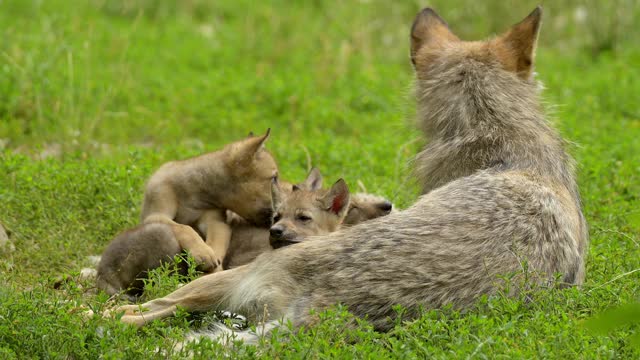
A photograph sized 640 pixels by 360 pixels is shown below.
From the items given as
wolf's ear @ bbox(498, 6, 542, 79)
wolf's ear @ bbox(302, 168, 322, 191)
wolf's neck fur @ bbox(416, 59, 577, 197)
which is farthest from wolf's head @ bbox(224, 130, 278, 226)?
wolf's ear @ bbox(498, 6, 542, 79)

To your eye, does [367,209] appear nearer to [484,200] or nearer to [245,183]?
[245,183]

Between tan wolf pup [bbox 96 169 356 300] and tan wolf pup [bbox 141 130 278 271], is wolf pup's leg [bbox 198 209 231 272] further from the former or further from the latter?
tan wolf pup [bbox 96 169 356 300]

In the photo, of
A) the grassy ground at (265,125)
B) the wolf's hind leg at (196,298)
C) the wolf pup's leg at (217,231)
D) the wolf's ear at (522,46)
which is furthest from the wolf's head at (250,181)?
the wolf's ear at (522,46)

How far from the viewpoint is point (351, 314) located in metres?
5.80

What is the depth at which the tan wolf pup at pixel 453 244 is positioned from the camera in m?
6.03

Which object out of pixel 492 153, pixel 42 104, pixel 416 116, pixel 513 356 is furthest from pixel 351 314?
pixel 42 104

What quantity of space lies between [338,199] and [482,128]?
1046 mm

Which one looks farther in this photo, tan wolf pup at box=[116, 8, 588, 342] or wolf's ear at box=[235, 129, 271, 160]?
wolf's ear at box=[235, 129, 271, 160]

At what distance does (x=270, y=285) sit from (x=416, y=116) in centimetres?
241

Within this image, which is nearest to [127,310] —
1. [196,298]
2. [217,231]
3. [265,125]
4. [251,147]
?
[196,298]

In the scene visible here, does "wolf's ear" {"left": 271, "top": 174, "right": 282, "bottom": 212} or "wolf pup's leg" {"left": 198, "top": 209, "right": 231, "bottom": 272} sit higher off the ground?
"wolf's ear" {"left": 271, "top": 174, "right": 282, "bottom": 212}

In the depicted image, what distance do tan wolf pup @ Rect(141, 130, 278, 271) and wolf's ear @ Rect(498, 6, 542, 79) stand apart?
184 cm

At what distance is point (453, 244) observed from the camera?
243 inches

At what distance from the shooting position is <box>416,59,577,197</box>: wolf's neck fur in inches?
287
